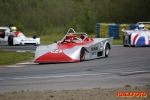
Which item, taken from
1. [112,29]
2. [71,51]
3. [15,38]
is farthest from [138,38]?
[112,29]

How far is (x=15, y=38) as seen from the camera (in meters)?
33.2

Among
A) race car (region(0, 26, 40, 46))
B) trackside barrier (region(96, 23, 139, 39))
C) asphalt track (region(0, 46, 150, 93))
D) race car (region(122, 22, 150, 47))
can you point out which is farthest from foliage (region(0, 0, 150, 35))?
asphalt track (region(0, 46, 150, 93))

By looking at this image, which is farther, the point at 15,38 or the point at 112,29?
the point at 112,29

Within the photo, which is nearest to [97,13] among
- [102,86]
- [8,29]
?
[8,29]

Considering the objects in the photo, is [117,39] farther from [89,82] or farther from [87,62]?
[89,82]

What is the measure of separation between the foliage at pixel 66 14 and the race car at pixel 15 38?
1613cm

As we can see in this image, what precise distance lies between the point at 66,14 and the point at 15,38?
1020 inches

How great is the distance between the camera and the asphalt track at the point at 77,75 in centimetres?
1333

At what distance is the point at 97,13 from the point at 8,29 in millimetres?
21677

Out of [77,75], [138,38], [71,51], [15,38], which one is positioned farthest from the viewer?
[15,38]

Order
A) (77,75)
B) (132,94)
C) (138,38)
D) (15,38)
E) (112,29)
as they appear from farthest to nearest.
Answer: (112,29) → (15,38) → (138,38) → (77,75) → (132,94)

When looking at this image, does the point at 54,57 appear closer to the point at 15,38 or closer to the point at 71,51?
the point at 71,51

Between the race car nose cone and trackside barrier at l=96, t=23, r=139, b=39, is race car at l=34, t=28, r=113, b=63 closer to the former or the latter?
the race car nose cone

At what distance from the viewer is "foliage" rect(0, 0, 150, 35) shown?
52344 millimetres
